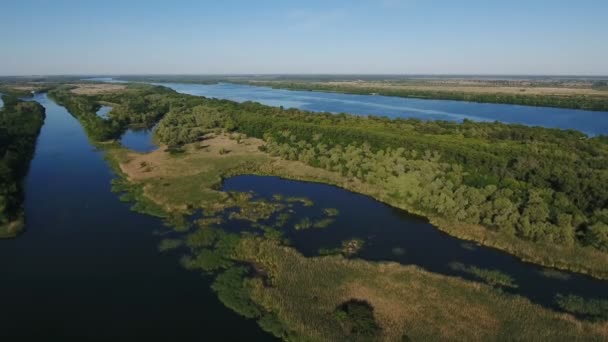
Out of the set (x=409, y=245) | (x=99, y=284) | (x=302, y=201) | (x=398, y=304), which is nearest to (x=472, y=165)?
(x=409, y=245)

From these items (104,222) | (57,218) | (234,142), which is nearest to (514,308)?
(104,222)

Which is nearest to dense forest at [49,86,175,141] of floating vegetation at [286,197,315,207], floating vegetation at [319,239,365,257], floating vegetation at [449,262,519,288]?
floating vegetation at [286,197,315,207]

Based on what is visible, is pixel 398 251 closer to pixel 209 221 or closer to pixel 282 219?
pixel 282 219

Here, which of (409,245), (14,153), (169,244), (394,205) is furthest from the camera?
(14,153)

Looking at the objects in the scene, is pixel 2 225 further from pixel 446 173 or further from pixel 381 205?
pixel 446 173

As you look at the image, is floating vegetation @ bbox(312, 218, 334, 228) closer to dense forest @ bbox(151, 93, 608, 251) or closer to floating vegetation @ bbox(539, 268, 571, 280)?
dense forest @ bbox(151, 93, 608, 251)

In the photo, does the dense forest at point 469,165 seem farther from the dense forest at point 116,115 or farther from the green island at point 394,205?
the dense forest at point 116,115

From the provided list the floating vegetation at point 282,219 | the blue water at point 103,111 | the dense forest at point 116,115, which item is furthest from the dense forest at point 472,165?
the blue water at point 103,111
